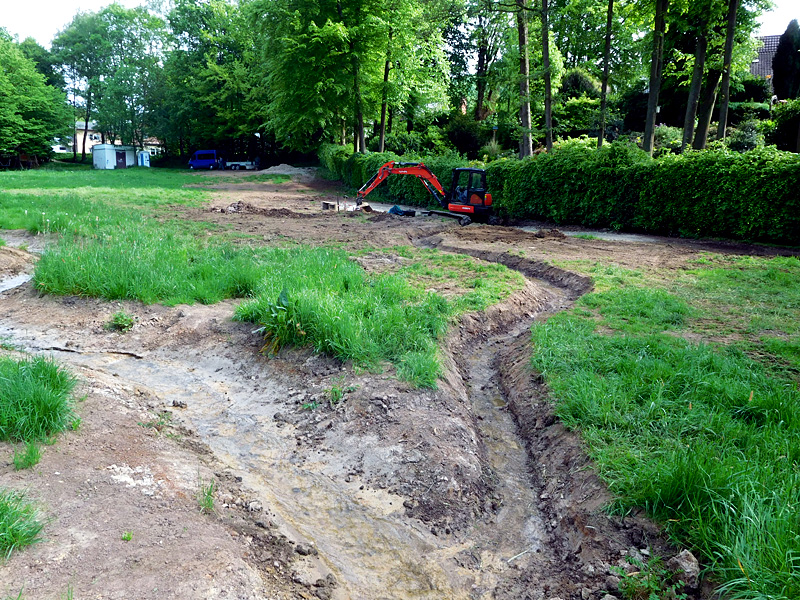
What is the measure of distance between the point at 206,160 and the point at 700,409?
53740 millimetres

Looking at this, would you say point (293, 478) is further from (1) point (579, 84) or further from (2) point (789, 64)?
(2) point (789, 64)

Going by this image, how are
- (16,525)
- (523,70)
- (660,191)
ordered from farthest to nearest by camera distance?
(523,70)
(660,191)
(16,525)

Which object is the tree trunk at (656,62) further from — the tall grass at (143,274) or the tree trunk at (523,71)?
the tall grass at (143,274)

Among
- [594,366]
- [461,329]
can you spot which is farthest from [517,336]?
[594,366]

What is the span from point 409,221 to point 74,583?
636 inches

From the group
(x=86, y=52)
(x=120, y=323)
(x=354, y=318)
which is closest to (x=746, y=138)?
(x=354, y=318)

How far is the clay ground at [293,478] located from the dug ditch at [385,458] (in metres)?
0.02

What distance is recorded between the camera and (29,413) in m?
4.28

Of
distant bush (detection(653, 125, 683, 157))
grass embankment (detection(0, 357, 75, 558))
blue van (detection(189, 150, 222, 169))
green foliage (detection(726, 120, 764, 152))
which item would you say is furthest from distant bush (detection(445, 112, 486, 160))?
grass embankment (detection(0, 357, 75, 558))

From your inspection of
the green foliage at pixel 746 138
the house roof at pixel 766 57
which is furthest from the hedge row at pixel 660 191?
the house roof at pixel 766 57

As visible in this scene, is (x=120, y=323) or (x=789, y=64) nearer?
(x=120, y=323)

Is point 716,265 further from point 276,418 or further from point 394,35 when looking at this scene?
point 394,35

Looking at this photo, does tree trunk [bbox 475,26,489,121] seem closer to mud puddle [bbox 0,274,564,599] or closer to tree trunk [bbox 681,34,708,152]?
tree trunk [bbox 681,34,708,152]

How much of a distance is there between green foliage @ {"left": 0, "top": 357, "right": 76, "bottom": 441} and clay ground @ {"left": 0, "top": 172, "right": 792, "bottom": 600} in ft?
0.54
